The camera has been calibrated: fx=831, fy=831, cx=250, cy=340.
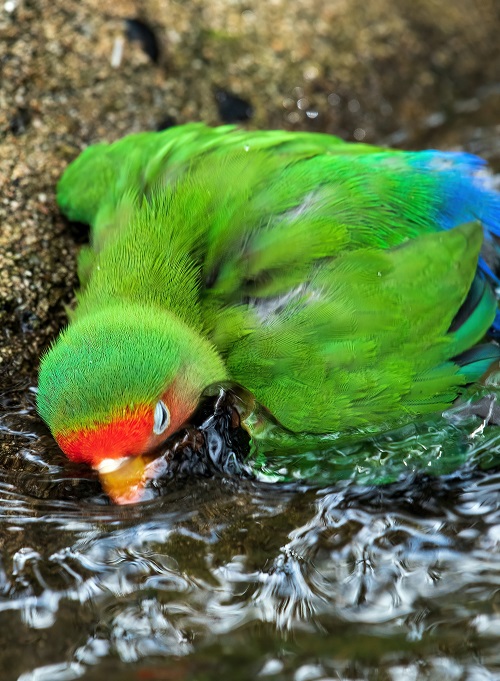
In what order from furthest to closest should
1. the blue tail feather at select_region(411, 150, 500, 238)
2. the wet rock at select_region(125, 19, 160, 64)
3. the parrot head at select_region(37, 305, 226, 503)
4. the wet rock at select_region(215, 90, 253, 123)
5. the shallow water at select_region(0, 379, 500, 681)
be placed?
1. the wet rock at select_region(215, 90, 253, 123)
2. the wet rock at select_region(125, 19, 160, 64)
3. the blue tail feather at select_region(411, 150, 500, 238)
4. the parrot head at select_region(37, 305, 226, 503)
5. the shallow water at select_region(0, 379, 500, 681)

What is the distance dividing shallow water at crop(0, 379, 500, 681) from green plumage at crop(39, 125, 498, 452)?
0.78ft

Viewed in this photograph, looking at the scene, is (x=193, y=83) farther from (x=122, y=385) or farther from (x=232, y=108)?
(x=122, y=385)

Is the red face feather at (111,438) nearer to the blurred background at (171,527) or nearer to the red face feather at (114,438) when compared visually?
the red face feather at (114,438)

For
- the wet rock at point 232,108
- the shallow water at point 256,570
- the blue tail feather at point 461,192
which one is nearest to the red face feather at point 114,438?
the shallow water at point 256,570

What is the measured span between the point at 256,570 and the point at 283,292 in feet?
2.67

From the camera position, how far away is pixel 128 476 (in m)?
2.40

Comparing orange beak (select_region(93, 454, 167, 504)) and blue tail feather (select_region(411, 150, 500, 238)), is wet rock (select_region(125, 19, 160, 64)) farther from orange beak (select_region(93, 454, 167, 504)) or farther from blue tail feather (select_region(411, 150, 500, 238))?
orange beak (select_region(93, 454, 167, 504))

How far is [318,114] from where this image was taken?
3988 millimetres

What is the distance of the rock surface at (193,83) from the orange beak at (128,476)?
0.63 meters

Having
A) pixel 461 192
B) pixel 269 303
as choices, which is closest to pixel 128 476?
pixel 269 303

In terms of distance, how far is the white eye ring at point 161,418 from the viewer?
237 centimetres

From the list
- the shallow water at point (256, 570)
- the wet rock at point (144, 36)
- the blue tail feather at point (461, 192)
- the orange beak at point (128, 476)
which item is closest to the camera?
the shallow water at point (256, 570)

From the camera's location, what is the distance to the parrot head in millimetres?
2252

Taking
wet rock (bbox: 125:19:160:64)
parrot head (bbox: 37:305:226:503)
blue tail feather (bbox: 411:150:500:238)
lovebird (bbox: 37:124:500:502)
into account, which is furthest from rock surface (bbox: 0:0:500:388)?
blue tail feather (bbox: 411:150:500:238)
